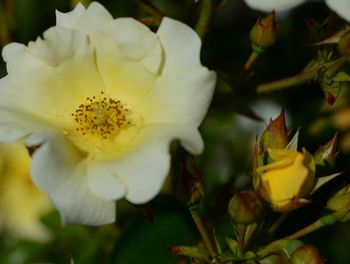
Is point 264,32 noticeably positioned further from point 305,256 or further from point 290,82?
point 305,256

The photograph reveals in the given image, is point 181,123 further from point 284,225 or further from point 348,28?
point 284,225

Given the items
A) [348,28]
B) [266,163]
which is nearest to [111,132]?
[266,163]

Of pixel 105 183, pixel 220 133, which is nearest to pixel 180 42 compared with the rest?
pixel 105 183

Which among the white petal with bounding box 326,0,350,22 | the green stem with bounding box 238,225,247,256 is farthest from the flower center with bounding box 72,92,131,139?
the white petal with bounding box 326,0,350,22

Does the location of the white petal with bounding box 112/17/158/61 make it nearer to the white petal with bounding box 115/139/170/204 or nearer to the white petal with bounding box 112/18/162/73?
the white petal with bounding box 112/18/162/73

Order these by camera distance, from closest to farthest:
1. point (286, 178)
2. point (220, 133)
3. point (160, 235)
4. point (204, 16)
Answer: point (286, 178) → point (204, 16) → point (160, 235) → point (220, 133)

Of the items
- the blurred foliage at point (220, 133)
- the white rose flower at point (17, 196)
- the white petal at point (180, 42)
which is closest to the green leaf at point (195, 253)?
the blurred foliage at point (220, 133)
